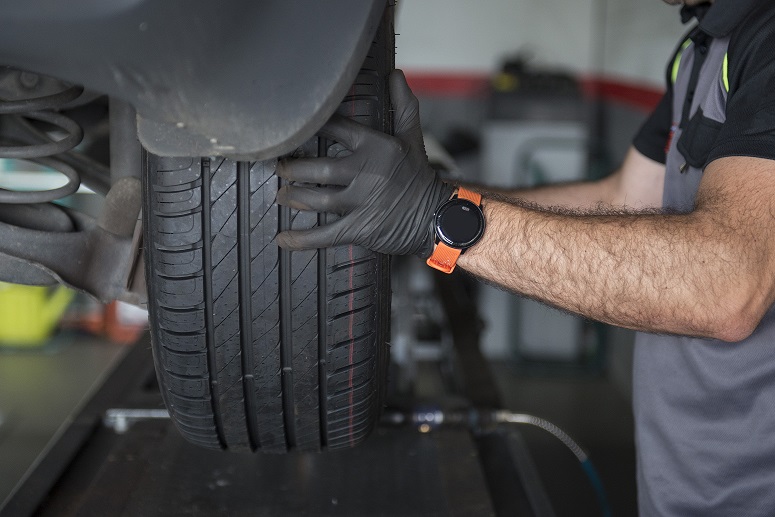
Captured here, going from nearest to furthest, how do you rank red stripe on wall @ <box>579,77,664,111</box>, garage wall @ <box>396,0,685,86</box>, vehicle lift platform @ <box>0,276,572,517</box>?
vehicle lift platform @ <box>0,276,572,517</box> → red stripe on wall @ <box>579,77,664,111</box> → garage wall @ <box>396,0,685,86</box>

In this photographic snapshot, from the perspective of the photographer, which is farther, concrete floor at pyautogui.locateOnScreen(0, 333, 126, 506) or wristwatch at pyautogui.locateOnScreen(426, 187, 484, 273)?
concrete floor at pyautogui.locateOnScreen(0, 333, 126, 506)

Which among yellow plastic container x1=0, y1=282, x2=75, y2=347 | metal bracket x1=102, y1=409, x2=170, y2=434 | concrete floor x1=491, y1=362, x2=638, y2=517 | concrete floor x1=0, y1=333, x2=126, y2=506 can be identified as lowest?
concrete floor x1=491, y1=362, x2=638, y2=517

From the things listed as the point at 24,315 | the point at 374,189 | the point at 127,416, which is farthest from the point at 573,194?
the point at 24,315

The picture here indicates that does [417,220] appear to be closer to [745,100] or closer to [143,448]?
[745,100]

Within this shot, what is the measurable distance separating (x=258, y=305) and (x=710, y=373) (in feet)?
2.22

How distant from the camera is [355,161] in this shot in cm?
92

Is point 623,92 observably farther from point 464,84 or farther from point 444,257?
point 444,257

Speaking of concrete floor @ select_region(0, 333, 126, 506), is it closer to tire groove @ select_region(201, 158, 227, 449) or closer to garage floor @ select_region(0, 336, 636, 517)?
garage floor @ select_region(0, 336, 636, 517)

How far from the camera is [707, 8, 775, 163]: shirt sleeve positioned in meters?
0.96

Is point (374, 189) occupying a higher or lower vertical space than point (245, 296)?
higher

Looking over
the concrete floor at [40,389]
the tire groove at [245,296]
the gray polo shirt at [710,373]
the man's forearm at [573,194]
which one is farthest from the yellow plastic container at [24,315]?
the gray polo shirt at [710,373]

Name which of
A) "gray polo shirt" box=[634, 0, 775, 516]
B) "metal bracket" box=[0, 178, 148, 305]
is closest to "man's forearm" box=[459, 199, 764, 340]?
"gray polo shirt" box=[634, 0, 775, 516]

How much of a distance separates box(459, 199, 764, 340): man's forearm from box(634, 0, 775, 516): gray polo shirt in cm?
14

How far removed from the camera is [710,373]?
1.21 meters
